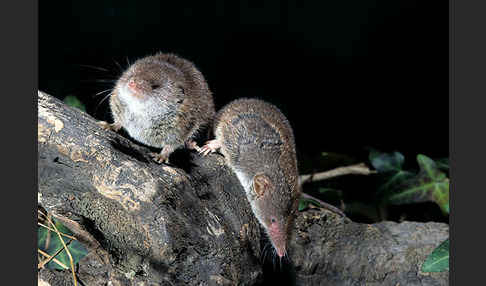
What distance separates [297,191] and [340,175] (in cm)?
109

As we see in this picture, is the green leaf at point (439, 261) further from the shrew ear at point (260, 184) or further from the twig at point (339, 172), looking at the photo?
the twig at point (339, 172)

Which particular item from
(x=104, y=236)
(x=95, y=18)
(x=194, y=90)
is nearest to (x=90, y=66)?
(x=95, y=18)

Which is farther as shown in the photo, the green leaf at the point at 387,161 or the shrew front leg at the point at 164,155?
the green leaf at the point at 387,161

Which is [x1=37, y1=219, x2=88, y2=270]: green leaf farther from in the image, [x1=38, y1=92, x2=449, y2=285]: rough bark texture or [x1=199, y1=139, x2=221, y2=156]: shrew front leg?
[x1=199, y1=139, x2=221, y2=156]: shrew front leg

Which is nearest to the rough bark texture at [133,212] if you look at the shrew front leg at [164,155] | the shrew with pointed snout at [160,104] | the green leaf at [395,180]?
the shrew front leg at [164,155]

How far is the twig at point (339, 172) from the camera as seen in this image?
3.90 m

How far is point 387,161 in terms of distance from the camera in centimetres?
364

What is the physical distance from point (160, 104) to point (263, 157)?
0.65m

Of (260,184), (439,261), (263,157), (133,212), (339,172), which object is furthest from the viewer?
(339,172)

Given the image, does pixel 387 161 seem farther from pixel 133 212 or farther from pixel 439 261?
pixel 133 212

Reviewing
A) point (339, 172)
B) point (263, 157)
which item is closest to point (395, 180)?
point (339, 172)

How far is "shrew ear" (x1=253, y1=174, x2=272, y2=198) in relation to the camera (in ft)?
9.26

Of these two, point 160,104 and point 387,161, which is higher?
point 160,104

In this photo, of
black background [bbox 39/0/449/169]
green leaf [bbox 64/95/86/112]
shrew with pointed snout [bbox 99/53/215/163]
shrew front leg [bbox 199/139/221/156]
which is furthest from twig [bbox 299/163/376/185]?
green leaf [bbox 64/95/86/112]
